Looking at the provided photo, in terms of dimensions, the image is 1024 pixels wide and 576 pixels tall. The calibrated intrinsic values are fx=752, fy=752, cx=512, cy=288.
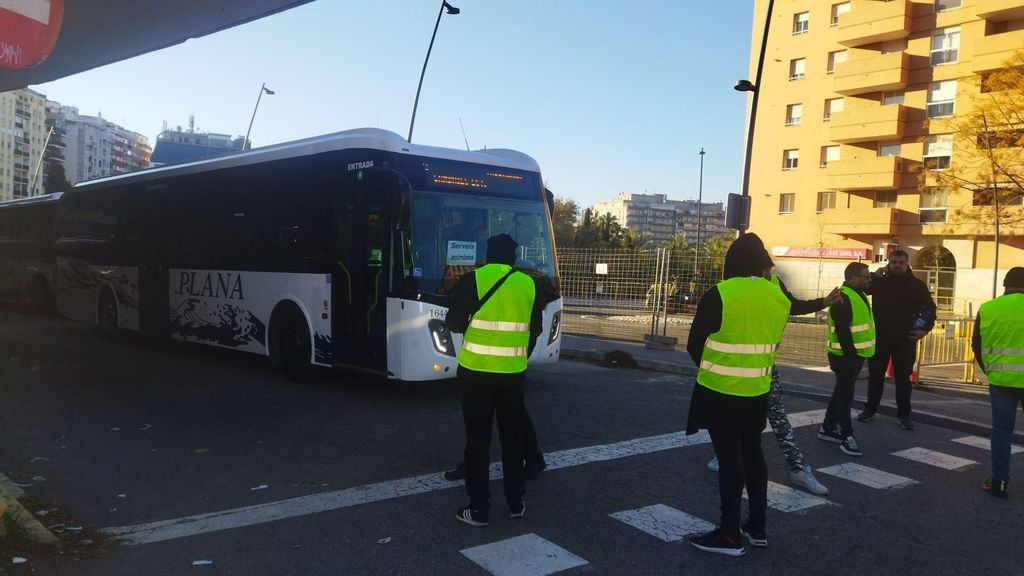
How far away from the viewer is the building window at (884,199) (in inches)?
1679

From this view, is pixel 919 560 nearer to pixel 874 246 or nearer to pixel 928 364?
pixel 928 364

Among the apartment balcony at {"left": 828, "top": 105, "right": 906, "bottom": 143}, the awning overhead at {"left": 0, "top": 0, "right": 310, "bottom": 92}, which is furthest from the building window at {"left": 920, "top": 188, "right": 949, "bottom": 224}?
the awning overhead at {"left": 0, "top": 0, "right": 310, "bottom": 92}

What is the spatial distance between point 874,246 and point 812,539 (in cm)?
4350

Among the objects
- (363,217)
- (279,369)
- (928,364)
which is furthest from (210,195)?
(928,364)

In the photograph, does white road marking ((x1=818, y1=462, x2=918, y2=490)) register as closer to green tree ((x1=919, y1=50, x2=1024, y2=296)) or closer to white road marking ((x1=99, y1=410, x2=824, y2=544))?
white road marking ((x1=99, y1=410, x2=824, y2=544))

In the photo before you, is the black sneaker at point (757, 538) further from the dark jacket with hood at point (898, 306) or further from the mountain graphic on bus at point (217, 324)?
the mountain graphic on bus at point (217, 324)

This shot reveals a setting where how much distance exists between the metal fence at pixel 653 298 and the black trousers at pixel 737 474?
11289 mm

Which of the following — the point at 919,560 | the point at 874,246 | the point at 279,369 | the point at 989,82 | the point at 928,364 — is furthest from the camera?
the point at 874,246

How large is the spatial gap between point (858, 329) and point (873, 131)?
39.7 m

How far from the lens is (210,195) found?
1218cm

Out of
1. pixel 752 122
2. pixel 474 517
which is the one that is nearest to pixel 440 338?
pixel 474 517

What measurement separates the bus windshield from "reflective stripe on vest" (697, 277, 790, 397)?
13.3 feet

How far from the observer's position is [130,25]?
12781 millimetres

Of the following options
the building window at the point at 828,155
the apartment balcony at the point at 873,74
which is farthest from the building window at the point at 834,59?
the building window at the point at 828,155
